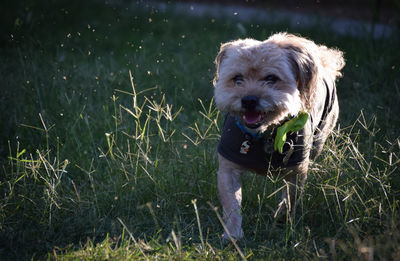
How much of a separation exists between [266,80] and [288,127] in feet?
1.16

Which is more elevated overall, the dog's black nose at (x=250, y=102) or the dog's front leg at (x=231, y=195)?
the dog's black nose at (x=250, y=102)

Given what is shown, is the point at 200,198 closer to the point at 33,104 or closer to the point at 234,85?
the point at 234,85

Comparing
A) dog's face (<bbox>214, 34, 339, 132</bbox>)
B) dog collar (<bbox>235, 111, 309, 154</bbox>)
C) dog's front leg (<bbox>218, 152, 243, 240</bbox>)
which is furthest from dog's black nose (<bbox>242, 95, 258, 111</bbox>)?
dog's front leg (<bbox>218, 152, 243, 240</bbox>)

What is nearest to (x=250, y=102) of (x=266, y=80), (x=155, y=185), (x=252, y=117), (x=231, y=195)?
(x=252, y=117)

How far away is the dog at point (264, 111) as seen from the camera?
2.91 m

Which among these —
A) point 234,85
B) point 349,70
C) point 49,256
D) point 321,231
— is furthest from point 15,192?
point 349,70

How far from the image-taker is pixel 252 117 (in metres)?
2.91

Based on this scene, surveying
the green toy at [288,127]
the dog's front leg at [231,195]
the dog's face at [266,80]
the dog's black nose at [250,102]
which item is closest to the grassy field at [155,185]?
the dog's front leg at [231,195]

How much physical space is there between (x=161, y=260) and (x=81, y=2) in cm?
845

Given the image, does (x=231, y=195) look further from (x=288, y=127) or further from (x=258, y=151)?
(x=288, y=127)

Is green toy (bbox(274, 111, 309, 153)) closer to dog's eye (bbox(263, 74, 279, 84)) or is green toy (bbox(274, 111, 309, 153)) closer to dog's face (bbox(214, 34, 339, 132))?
dog's face (bbox(214, 34, 339, 132))

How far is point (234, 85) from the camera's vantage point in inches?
121

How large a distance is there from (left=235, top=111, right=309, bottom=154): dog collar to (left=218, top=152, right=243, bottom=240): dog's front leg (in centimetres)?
24

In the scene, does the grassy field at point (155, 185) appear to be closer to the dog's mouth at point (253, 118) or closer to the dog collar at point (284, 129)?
the dog collar at point (284, 129)
